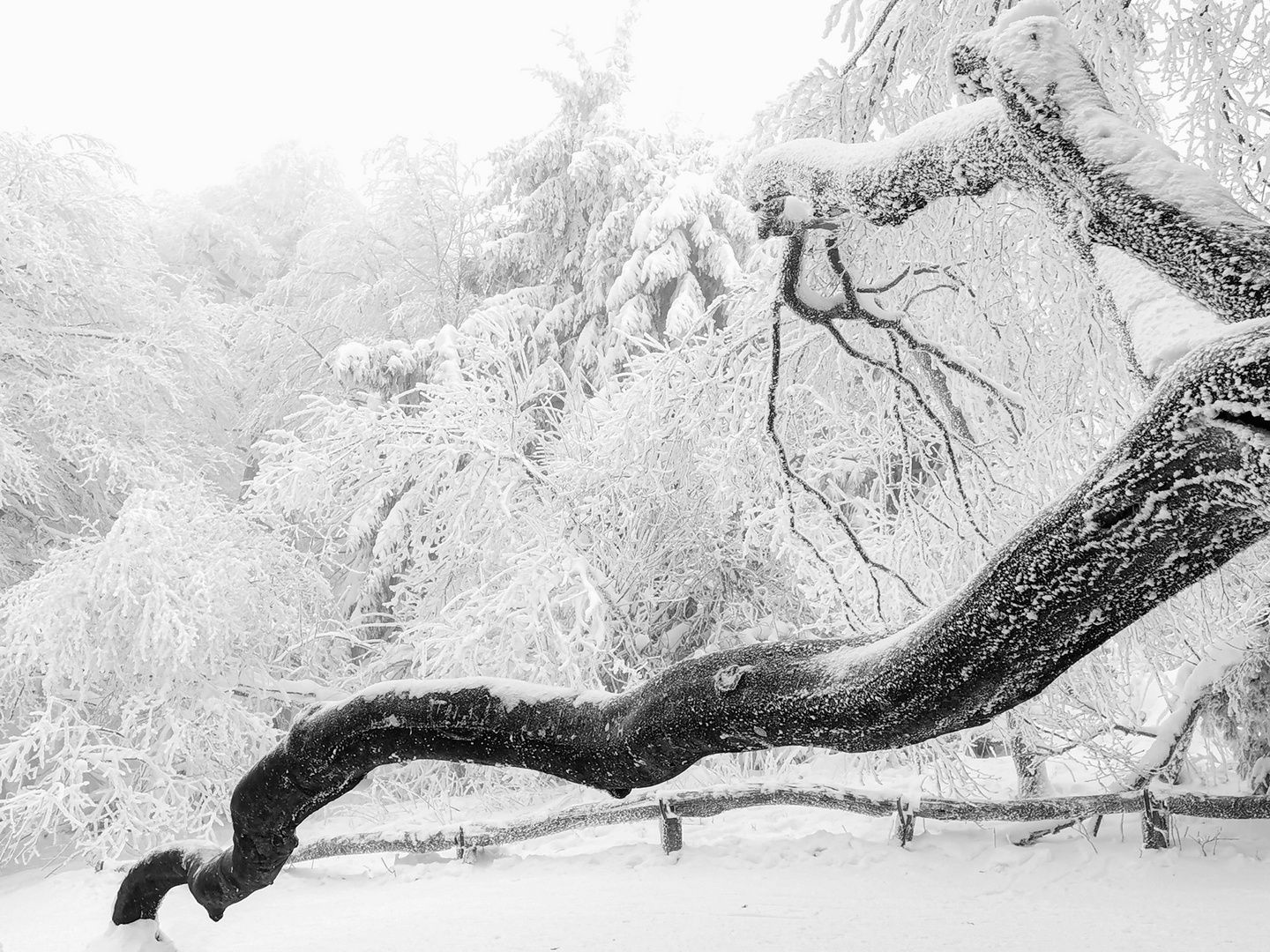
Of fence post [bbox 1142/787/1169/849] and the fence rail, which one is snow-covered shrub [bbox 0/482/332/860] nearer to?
the fence rail

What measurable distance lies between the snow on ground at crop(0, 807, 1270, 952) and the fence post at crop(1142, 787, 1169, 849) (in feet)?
0.33

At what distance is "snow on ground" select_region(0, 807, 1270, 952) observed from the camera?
489 centimetres

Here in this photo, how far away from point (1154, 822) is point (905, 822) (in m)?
1.69

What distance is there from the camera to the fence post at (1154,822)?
600 cm

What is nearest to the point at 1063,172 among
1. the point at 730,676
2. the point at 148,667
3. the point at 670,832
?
the point at 730,676

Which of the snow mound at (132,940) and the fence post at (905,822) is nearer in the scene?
the snow mound at (132,940)

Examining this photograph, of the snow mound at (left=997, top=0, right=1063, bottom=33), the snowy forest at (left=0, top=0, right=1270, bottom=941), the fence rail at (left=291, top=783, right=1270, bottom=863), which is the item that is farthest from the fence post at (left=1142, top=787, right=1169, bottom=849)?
the snow mound at (left=997, top=0, right=1063, bottom=33)

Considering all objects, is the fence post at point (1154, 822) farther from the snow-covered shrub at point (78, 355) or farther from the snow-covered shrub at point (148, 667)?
the snow-covered shrub at point (78, 355)

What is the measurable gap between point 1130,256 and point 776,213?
1.01 metres

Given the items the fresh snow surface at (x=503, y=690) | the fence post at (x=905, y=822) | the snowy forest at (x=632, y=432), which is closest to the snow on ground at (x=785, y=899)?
the fence post at (x=905, y=822)

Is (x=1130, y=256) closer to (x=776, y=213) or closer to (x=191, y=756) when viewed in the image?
(x=776, y=213)

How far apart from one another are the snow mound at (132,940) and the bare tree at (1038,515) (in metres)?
2.97

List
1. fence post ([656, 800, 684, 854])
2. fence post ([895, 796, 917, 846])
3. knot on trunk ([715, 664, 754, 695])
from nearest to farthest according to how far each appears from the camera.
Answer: knot on trunk ([715, 664, 754, 695]), fence post ([895, 796, 917, 846]), fence post ([656, 800, 684, 854])

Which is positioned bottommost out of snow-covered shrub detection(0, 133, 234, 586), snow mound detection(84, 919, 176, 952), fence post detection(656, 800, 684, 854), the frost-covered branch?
fence post detection(656, 800, 684, 854)
